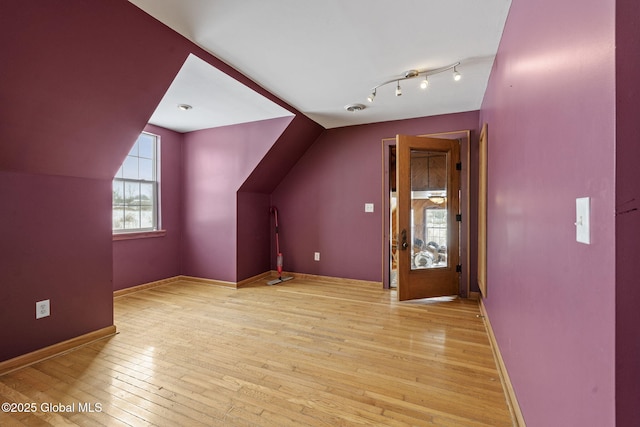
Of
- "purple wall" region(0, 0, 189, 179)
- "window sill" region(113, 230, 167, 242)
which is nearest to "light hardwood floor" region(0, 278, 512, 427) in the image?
"window sill" region(113, 230, 167, 242)

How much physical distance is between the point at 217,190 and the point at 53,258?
2.22m

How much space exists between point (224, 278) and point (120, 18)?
10.7ft

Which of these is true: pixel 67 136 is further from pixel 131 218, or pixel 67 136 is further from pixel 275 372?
pixel 275 372

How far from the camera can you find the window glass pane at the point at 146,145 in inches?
157

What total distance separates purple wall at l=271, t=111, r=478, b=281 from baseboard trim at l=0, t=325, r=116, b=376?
2609 millimetres

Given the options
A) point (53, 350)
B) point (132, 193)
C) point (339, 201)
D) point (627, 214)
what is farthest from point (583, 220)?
Result: point (132, 193)

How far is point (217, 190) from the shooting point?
14.0 ft

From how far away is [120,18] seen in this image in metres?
1.74

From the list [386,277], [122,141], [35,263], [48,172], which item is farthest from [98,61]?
[386,277]

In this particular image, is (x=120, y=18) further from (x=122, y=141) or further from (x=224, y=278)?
(x=224, y=278)

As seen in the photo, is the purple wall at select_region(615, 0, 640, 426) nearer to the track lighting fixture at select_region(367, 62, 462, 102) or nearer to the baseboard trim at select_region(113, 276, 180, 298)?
the track lighting fixture at select_region(367, 62, 462, 102)

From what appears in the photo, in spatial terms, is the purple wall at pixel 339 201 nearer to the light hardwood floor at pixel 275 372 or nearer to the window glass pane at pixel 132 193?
the light hardwood floor at pixel 275 372

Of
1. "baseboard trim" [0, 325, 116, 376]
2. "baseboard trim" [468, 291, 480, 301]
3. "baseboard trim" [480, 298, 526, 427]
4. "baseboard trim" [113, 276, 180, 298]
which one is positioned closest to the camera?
"baseboard trim" [480, 298, 526, 427]

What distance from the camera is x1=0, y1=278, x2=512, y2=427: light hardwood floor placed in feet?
5.10
